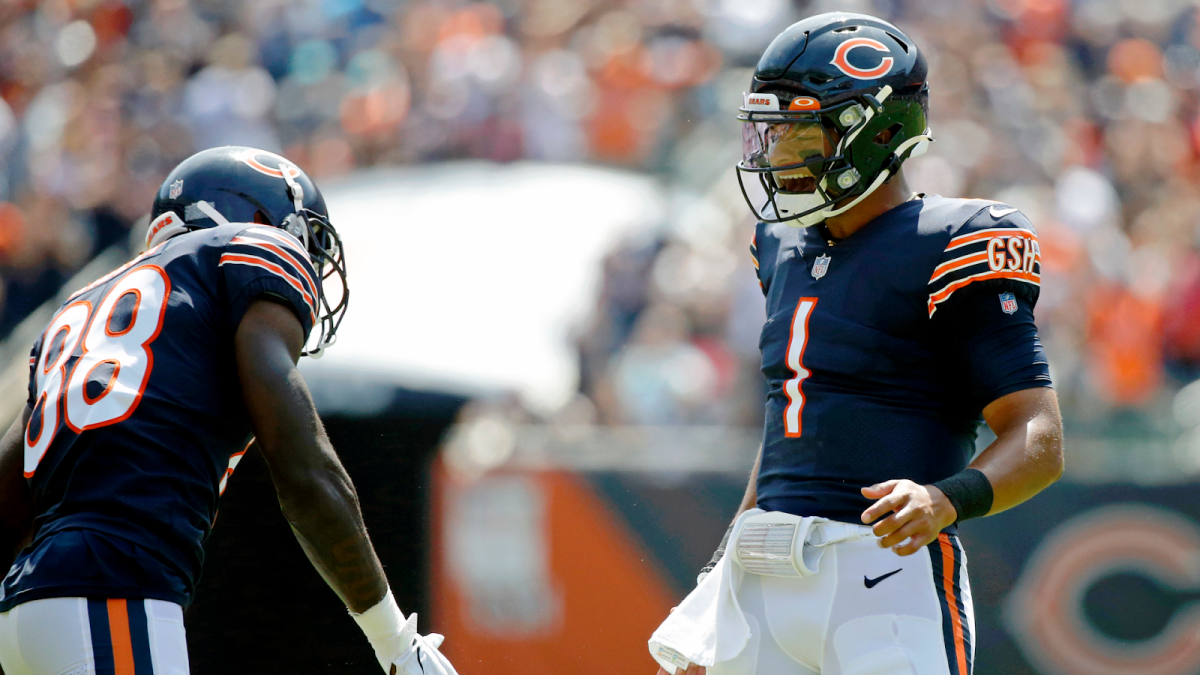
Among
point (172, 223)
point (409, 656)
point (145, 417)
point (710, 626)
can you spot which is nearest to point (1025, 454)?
point (710, 626)

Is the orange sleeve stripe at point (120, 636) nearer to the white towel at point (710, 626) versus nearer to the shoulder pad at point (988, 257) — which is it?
the white towel at point (710, 626)

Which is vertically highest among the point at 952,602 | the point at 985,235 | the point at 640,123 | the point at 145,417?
the point at 640,123

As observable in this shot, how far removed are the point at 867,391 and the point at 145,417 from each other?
4.79 ft

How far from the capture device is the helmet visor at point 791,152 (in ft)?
9.41

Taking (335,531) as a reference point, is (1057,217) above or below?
above

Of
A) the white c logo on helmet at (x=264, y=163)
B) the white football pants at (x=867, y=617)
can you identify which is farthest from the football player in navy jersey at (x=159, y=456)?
the white football pants at (x=867, y=617)

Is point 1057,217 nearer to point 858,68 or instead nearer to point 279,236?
point 858,68

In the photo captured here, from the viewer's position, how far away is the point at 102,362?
2586mm

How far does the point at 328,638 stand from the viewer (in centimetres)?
400

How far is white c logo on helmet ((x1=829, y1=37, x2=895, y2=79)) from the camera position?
9.37 ft

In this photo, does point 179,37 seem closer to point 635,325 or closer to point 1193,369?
point 635,325

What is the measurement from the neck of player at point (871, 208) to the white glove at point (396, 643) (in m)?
1.29

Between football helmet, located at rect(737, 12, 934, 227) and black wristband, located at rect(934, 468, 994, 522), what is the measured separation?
2.31ft

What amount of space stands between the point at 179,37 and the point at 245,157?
787cm
